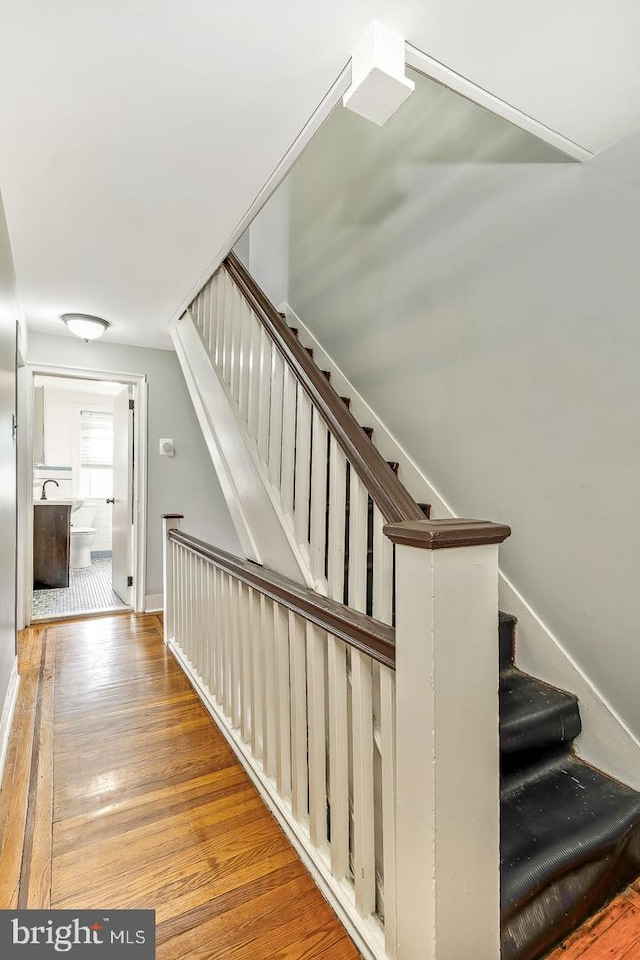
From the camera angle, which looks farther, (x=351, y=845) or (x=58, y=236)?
(x=58, y=236)

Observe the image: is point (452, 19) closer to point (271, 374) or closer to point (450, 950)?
point (271, 374)

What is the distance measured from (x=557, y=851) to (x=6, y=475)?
2387 mm

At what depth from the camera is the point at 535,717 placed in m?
1.50

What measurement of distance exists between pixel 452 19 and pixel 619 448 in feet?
4.18

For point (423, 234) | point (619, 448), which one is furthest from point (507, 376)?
point (423, 234)

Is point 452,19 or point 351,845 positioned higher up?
point 452,19

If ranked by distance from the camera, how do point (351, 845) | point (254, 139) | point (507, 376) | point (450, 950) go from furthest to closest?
point (507, 376)
point (254, 139)
point (351, 845)
point (450, 950)

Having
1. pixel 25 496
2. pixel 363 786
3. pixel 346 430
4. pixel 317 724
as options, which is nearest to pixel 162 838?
pixel 317 724

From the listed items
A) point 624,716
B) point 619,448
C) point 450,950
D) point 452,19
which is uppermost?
point 452,19

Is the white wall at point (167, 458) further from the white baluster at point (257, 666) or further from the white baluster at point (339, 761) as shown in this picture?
the white baluster at point (339, 761)

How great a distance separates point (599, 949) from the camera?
1.13m

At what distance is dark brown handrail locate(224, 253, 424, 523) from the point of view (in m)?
1.21

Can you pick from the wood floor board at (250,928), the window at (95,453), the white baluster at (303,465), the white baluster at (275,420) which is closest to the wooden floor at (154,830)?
the wood floor board at (250,928)

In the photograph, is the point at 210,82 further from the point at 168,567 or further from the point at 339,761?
the point at 168,567
